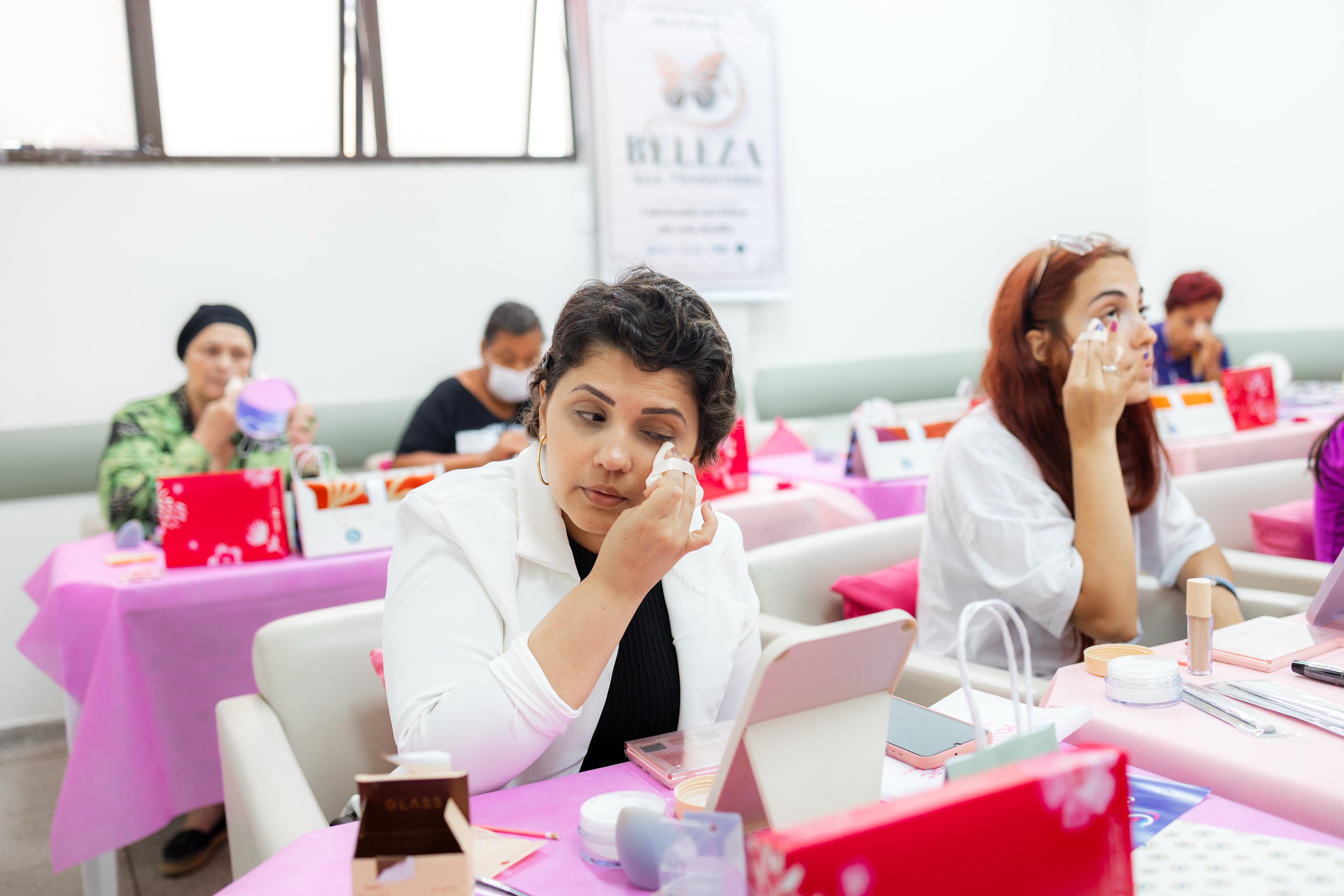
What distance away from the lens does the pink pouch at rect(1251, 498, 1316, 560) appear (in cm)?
224

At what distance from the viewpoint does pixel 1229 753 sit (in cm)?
94

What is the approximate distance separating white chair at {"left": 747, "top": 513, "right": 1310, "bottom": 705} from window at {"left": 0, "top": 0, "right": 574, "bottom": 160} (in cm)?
319

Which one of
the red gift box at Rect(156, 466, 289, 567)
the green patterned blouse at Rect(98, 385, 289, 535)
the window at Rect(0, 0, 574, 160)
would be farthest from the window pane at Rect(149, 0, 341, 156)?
the red gift box at Rect(156, 466, 289, 567)

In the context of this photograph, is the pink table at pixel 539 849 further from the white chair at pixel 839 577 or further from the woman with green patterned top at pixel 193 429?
the woman with green patterned top at pixel 193 429

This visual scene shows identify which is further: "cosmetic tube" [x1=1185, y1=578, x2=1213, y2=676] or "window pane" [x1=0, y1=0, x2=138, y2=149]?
"window pane" [x1=0, y1=0, x2=138, y2=149]

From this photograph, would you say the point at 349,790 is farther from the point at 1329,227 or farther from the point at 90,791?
the point at 1329,227

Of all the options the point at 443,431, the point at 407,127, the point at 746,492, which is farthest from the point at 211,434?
the point at 407,127

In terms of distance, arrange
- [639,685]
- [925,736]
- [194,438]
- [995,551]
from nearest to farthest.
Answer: [925,736]
[639,685]
[995,551]
[194,438]

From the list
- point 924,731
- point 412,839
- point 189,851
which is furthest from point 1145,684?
point 189,851

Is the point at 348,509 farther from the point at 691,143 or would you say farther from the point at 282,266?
the point at 691,143

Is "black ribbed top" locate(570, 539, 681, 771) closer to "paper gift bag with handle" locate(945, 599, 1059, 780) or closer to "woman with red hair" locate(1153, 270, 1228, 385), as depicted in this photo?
"paper gift bag with handle" locate(945, 599, 1059, 780)

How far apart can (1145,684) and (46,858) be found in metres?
2.64

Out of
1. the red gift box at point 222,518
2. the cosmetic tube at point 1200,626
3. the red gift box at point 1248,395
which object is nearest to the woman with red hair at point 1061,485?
the cosmetic tube at point 1200,626

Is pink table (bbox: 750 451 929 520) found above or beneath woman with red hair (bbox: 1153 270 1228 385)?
beneath
